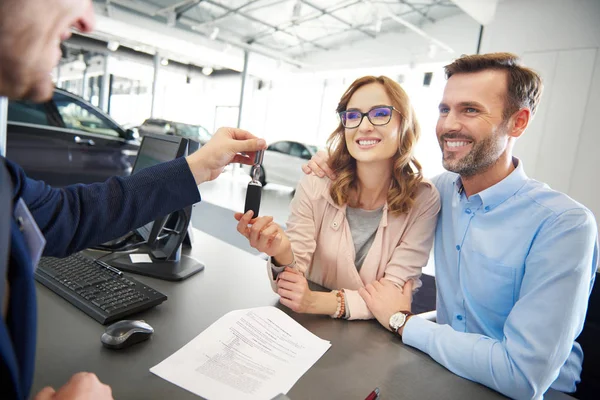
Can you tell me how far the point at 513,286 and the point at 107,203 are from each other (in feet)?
4.07

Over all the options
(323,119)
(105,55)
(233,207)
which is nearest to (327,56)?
(323,119)

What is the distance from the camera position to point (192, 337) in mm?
958

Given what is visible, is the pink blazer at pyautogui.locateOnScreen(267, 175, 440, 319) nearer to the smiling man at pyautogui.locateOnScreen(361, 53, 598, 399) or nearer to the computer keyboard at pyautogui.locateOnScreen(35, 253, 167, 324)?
the smiling man at pyautogui.locateOnScreen(361, 53, 598, 399)

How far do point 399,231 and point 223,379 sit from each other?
3.07 ft

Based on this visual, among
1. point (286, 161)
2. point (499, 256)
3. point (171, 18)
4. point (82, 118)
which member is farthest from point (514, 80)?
point (171, 18)

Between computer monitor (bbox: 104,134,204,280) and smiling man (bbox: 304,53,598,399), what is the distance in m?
0.61

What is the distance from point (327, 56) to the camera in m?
10.7

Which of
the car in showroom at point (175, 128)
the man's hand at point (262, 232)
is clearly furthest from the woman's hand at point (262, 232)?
the car in showroom at point (175, 128)

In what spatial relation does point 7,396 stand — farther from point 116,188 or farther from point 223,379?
point 116,188

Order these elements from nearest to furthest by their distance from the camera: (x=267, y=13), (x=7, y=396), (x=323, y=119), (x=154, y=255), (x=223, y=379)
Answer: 1. (x=7, y=396)
2. (x=223, y=379)
3. (x=154, y=255)
4. (x=267, y=13)
5. (x=323, y=119)

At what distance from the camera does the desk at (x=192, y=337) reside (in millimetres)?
772

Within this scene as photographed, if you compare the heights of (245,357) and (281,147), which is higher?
(281,147)

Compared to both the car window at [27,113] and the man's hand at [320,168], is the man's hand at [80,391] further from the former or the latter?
the car window at [27,113]

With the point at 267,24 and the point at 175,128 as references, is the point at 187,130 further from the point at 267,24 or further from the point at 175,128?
the point at 267,24
